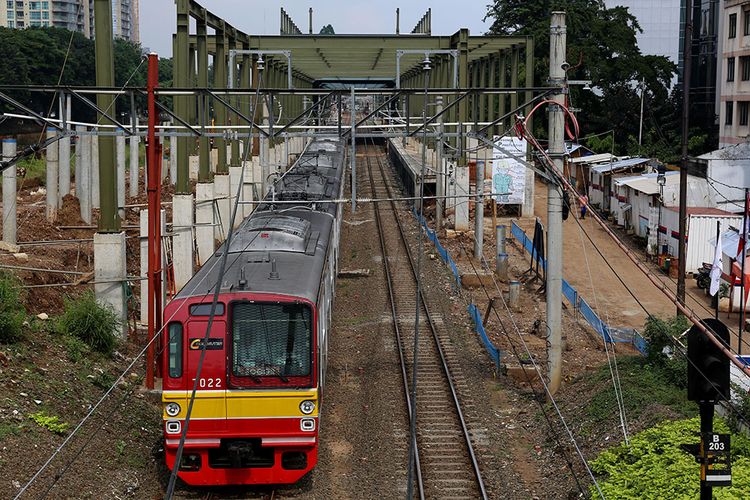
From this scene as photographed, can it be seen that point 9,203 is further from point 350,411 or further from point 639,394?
point 639,394

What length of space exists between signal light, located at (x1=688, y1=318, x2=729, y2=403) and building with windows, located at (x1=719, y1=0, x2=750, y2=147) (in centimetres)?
3028

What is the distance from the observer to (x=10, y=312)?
13.2 metres

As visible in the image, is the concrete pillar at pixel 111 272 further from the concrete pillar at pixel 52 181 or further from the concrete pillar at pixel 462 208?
the concrete pillar at pixel 462 208

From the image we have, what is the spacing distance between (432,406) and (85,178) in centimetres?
1598

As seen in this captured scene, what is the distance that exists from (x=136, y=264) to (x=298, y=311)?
13.9 metres

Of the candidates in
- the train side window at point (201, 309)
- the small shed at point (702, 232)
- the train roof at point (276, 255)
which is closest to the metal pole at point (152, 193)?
the train roof at point (276, 255)

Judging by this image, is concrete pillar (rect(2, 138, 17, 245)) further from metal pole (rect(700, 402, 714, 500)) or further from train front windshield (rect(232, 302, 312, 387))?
metal pole (rect(700, 402, 714, 500))

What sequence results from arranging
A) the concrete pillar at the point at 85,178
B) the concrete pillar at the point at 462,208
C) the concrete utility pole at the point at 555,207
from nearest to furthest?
the concrete utility pole at the point at 555,207, the concrete pillar at the point at 85,178, the concrete pillar at the point at 462,208

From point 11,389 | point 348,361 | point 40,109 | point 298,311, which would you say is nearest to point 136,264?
point 348,361

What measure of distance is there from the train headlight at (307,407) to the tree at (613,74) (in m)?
37.6

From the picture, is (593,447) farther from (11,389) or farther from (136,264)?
(136,264)

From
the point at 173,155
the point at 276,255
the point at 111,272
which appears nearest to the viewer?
the point at 276,255

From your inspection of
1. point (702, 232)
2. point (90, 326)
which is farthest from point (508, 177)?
point (90, 326)

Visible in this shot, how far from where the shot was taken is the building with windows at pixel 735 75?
3566 cm
